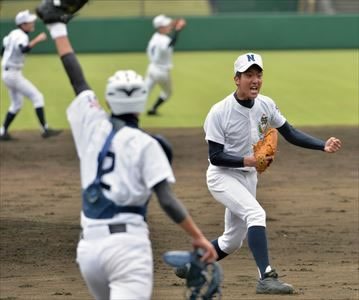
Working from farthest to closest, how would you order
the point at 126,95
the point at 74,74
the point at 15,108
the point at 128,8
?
the point at 128,8 < the point at 15,108 < the point at 74,74 < the point at 126,95

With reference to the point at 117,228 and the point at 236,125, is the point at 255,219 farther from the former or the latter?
the point at 117,228

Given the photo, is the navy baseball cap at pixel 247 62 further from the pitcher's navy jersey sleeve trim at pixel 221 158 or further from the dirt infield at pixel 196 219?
the dirt infield at pixel 196 219

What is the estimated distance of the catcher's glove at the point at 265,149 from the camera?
7.48 metres

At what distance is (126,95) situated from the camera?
17.0ft

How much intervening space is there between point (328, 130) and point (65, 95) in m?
7.85

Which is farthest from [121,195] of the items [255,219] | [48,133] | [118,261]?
[48,133]

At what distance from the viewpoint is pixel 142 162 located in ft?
16.5

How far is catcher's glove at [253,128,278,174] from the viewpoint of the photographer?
24.5 feet

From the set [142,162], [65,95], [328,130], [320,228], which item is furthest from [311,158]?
[142,162]

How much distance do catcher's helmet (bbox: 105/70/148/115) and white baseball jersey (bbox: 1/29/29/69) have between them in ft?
39.3

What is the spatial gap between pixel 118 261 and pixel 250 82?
3137 mm

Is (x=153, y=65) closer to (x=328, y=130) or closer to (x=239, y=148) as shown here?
(x=328, y=130)

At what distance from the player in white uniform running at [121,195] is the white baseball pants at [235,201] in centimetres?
266

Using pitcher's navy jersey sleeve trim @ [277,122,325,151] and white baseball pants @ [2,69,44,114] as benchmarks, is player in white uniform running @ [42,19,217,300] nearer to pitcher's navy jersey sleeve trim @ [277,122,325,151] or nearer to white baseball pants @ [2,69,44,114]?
pitcher's navy jersey sleeve trim @ [277,122,325,151]
